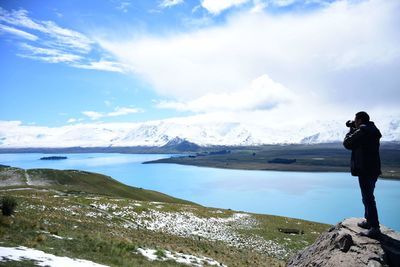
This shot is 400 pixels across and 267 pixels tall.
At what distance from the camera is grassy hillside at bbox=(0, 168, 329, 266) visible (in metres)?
18.0

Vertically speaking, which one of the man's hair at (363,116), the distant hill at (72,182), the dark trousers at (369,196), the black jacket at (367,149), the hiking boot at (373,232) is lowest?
the distant hill at (72,182)

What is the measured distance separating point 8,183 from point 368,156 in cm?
7725

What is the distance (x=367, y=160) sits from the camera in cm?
1168

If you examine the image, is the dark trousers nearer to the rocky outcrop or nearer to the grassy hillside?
the rocky outcrop

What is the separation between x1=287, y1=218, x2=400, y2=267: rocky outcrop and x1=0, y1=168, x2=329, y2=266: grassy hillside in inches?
365

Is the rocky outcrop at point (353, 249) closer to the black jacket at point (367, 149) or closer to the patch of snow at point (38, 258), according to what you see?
the black jacket at point (367, 149)

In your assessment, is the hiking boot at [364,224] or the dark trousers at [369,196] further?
the hiking boot at [364,224]

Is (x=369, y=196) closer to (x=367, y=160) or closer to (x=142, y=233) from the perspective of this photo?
(x=367, y=160)

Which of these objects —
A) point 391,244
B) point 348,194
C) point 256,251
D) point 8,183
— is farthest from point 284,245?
point 348,194

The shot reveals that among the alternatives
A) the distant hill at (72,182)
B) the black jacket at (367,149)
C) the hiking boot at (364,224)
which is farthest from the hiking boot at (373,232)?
the distant hill at (72,182)

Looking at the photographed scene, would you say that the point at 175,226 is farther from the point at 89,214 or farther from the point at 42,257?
the point at 42,257

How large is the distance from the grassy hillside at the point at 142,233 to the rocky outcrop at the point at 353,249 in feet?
30.4

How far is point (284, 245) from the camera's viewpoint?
38.8m

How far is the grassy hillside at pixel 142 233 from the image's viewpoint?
1802 centimetres
